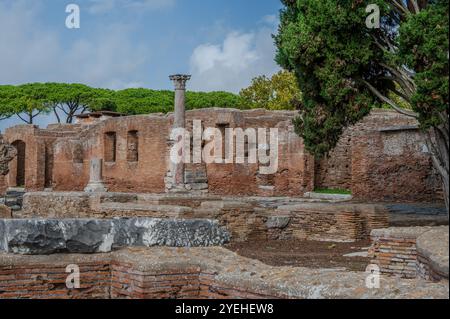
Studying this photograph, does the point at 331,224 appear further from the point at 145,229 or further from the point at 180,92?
the point at 180,92

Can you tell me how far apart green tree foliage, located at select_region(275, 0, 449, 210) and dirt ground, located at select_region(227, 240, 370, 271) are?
2073 millimetres

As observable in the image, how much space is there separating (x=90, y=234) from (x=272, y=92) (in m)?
30.4

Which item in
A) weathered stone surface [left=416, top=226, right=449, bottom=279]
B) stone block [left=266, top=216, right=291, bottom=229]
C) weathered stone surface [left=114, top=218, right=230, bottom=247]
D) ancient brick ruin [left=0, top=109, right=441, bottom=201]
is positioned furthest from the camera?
ancient brick ruin [left=0, top=109, right=441, bottom=201]

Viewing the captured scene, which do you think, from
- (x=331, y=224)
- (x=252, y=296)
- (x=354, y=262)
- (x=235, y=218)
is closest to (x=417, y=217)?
(x=331, y=224)

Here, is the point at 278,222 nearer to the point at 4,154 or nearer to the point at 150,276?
the point at 4,154

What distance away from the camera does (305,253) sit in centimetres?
1004

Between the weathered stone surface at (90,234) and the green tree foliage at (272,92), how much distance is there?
27.3 meters

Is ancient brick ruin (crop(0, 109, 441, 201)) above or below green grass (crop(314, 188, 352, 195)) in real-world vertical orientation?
above

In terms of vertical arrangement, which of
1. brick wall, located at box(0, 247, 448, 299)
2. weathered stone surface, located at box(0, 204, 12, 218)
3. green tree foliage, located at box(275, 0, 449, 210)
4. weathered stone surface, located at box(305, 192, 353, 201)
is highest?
green tree foliage, located at box(275, 0, 449, 210)

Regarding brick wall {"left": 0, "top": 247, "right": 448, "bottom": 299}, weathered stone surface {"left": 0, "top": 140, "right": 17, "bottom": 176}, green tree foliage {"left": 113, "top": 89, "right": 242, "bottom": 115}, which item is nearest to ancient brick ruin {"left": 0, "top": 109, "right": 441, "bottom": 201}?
weathered stone surface {"left": 0, "top": 140, "right": 17, "bottom": 176}

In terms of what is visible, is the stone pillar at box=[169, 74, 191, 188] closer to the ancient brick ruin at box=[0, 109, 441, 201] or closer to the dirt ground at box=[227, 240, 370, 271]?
the ancient brick ruin at box=[0, 109, 441, 201]

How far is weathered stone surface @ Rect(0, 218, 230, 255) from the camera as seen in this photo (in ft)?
20.2

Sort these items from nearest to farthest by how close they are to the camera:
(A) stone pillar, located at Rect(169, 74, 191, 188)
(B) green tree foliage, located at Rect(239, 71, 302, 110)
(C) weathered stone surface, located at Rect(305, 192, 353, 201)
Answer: (C) weathered stone surface, located at Rect(305, 192, 353, 201) → (A) stone pillar, located at Rect(169, 74, 191, 188) → (B) green tree foliage, located at Rect(239, 71, 302, 110)

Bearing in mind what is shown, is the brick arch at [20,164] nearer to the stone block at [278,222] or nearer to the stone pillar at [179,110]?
the stone pillar at [179,110]
